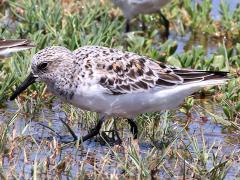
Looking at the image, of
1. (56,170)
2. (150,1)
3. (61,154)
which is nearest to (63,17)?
(150,1)

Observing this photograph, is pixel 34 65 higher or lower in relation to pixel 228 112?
higher

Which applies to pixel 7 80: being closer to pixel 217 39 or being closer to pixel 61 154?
pixel 61 154

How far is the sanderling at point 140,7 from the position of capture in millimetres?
11594

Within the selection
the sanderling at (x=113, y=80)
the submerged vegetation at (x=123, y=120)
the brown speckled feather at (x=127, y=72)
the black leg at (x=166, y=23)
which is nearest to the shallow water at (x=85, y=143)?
the submerged vegetation at (x=123, y=120)

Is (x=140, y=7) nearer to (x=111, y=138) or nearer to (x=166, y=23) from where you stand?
(x=166, y=23)

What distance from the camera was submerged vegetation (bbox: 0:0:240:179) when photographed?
6133 millimetres

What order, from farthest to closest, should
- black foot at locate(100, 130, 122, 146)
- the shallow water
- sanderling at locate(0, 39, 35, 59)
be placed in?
sanderling at locate(0, 39, 35, 59)
black foot at locate(100, 130, 122, 146)
the shallow water

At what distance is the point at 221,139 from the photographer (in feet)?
25.1

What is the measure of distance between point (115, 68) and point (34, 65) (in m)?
0.69

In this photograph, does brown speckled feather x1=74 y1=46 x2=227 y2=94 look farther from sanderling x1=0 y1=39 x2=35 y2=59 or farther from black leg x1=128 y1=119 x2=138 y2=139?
sanderling x1=0 y1=39 x2=35 y2=59

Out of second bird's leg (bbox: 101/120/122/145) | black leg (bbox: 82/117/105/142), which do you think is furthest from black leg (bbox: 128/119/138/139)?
black leg (bbox: 82/117/105/142)

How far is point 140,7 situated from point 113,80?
15.9 feet

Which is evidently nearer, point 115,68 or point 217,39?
point 115,68

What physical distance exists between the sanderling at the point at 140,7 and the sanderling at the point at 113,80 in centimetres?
442
